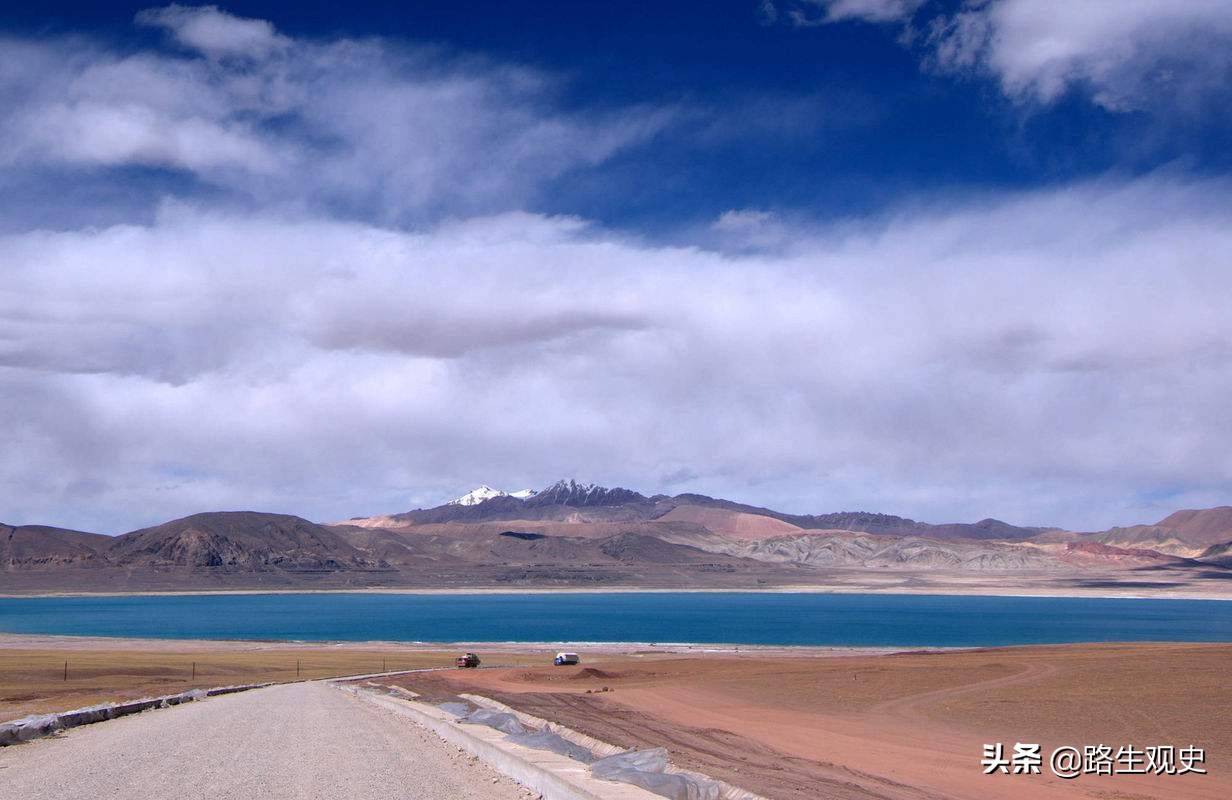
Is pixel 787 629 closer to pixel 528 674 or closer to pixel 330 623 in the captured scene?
pixel 330 623

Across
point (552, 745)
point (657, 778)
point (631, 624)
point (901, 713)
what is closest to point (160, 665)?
point (901, 713)

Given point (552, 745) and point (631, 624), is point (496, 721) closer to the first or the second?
point (552, 745)

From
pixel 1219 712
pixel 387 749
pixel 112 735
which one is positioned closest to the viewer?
pixel 387 749

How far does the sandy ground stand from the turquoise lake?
149ft

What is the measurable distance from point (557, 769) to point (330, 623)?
12208cm

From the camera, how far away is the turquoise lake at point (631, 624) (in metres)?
100

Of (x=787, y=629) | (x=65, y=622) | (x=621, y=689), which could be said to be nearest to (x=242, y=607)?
(x=65, y=622)

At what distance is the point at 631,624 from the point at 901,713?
97028mm

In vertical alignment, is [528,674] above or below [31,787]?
below

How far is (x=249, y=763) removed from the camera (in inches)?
588

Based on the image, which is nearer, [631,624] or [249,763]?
[249,763]

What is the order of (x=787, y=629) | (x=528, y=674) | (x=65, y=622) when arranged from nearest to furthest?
1. (x=528, y=674)
2. (x=787, y=629)
3. (x=65, y=622)

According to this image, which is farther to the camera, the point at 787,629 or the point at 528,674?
the point at 787,629

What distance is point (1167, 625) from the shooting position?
4808 inches
